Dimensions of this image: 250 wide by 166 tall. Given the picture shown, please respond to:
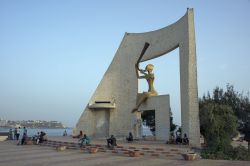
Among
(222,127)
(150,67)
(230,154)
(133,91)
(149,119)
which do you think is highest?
(150,67)

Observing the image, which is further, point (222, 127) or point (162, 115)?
point (162, 115)

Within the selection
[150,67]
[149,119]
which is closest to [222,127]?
[150,67]

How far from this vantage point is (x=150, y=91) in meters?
28.0

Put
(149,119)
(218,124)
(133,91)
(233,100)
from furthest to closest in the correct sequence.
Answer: (149,119), (133,91), (233,100), (218,124)

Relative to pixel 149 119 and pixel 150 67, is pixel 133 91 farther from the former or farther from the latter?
pixel 149 119

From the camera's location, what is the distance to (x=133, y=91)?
32281 mm

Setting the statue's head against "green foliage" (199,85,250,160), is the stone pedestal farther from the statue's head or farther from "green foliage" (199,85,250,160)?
"green foliage" (199,85,250,160)

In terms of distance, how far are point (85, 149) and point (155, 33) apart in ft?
52.6

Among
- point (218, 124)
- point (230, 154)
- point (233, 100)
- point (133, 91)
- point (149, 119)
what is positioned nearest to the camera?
point (230, 154)

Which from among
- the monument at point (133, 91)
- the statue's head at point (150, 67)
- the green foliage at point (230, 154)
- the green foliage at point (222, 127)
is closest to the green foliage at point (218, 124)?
the green foliage at point (222, 127)

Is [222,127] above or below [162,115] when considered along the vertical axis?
below

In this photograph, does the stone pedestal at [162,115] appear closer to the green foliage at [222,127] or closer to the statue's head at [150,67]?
the statue's head at [150,67]

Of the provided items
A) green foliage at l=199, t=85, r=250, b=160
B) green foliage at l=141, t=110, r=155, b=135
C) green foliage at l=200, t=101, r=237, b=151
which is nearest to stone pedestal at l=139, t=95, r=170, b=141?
green foliage at l=199, t=85, r=250, b=160

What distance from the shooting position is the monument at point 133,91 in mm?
23750
